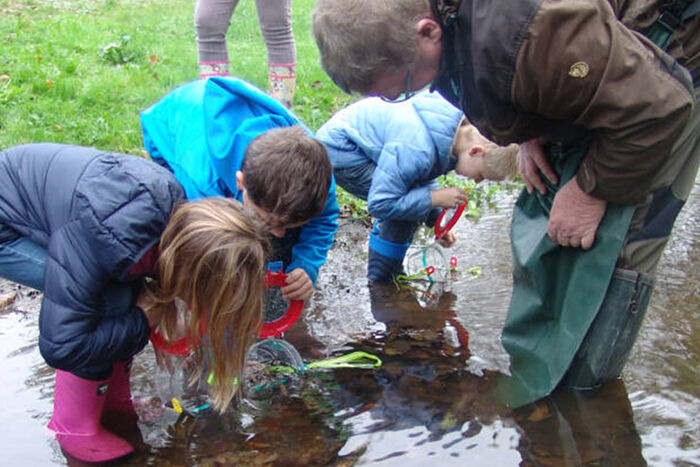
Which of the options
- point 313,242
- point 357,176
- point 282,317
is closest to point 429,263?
point 357,176

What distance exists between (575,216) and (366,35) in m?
0.90

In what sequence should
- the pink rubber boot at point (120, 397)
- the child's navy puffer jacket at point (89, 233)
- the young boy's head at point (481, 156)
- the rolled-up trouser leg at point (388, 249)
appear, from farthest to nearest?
the rolled-up trouser leg at point (388, 249) → the young boy's head at point (481, 156) → the pink rubber boot at point (120, 397) → the child's navy puffer jacket at point (89, 233)

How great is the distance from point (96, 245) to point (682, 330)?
255 cm

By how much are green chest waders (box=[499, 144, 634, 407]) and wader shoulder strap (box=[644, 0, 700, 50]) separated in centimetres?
41

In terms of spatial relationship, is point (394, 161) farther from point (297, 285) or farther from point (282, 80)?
point (282, 80)

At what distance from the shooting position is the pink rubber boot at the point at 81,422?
235cm

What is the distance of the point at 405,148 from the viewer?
3.37m

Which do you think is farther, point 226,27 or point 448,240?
point 226,27

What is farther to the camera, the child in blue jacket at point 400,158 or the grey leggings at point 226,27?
the grey leggings at point 226,27

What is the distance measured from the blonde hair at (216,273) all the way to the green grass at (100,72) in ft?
7.30

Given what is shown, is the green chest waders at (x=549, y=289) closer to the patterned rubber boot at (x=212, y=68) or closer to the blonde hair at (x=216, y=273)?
the blonde hair at (x=216, y=273)

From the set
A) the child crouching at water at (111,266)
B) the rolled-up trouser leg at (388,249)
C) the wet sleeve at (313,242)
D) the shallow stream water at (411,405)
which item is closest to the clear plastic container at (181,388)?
the shallow stream water at (411,405)

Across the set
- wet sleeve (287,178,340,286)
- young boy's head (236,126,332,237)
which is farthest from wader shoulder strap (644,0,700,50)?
wet sleeve (287,178,340,286)

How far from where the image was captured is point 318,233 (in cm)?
302
